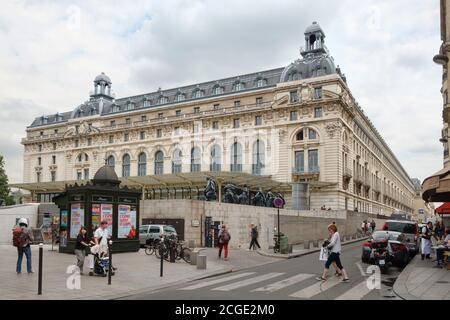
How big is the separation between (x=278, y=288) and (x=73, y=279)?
602 centimetres

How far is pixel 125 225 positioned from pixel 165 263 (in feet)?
14.6

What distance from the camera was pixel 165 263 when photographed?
19625 millimetres

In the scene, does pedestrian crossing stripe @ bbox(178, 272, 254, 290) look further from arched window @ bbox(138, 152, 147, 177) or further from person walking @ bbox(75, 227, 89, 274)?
arched window @ bbox(138, 152, 147, 177)

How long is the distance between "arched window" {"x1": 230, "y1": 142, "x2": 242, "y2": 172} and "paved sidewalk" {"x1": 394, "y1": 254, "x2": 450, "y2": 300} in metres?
51.6

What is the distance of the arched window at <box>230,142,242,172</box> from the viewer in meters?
69.5

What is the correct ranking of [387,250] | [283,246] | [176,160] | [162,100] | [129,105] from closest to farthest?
[387,250] → [283,246] → [176,160] → [162,100] → [129,105]

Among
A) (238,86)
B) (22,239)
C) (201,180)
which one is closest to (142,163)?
(238,86)

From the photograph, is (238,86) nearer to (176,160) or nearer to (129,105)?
(176,160)

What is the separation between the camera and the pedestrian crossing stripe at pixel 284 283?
12.9m

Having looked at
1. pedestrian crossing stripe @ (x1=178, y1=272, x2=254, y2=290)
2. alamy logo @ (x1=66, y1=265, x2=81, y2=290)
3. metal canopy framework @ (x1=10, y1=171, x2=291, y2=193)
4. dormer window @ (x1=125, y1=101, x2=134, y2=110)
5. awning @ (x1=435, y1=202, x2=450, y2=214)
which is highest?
dormer window @ (x1=125, y1=101, x2=134, y2=110)

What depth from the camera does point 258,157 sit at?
6919 centimetres

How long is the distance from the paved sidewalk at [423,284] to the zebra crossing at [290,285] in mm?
1006

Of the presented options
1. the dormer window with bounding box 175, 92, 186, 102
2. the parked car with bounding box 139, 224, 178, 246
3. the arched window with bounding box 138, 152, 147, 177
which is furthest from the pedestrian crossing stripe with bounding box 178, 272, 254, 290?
the dormer window with bounding box 175, 92, 186, 102
